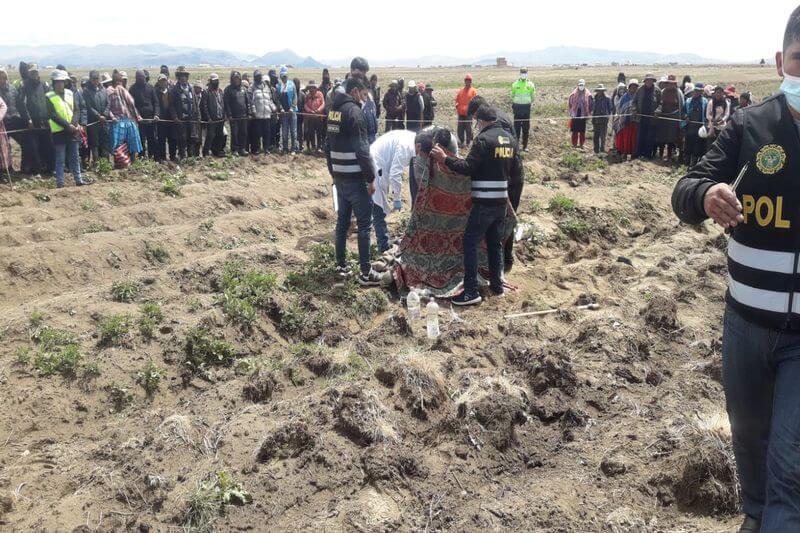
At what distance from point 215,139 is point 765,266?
46.4ft

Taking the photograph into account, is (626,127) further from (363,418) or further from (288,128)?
(363,418)

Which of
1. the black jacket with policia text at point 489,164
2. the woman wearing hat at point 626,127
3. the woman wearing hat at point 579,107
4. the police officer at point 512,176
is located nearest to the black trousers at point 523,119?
the woman wearing hat at point 579,107

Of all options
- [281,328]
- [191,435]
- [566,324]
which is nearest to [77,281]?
[281,328]


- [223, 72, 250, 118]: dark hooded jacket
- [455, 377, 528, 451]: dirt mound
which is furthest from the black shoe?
[223, 72, 250, 118]: dark hooded jacket

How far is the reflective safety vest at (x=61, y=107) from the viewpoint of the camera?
1191 cm

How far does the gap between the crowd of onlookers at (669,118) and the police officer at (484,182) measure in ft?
31.3

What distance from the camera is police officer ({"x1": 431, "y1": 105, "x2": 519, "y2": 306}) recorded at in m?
7.42

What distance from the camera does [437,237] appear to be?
833cm

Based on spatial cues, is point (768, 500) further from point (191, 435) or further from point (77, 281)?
point (77, 281)

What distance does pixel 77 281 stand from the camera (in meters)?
8.88

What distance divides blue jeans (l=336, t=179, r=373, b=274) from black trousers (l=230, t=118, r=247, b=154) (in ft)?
26.7

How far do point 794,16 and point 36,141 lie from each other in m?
13.4

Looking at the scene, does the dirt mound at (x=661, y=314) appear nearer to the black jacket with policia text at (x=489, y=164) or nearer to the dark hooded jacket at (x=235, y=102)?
the black jacket with policia text at (x=489, y=164)

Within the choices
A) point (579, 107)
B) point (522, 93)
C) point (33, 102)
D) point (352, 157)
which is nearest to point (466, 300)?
point (352, 157)
